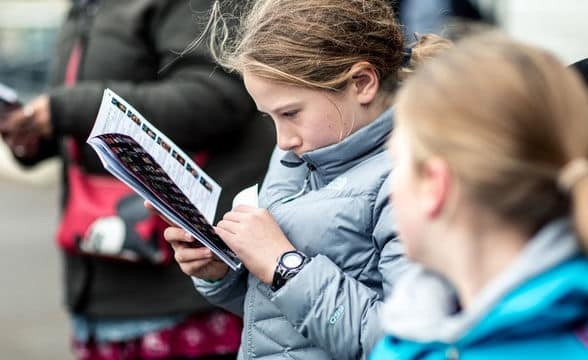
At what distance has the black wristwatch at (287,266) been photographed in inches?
74.7

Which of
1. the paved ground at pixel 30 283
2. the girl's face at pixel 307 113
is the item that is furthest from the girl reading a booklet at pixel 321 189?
the paved ground at pixel 30 283

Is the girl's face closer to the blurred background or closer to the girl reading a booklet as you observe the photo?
the girl reading a booklet

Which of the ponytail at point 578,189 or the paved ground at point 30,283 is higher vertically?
the ponytail at point 578,189

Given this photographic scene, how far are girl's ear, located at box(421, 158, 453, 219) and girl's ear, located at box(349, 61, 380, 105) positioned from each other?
67 cm

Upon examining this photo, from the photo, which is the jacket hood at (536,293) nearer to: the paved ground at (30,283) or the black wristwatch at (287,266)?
the black wristwatch at (287,266)

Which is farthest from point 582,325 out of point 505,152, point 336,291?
point 336,291

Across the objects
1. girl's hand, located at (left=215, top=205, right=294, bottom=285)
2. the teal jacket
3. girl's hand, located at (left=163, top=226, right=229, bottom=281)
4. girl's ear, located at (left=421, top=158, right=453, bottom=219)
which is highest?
girl's ear, located at (left=421, top=158, right=453, bottom=219)

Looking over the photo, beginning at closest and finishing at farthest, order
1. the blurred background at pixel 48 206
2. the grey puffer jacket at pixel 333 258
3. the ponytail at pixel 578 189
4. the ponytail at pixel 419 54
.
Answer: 1. the ponytail at pixel 578 189
2. the grey puffer jacket at pixel 333 258
3. the ponytail at pixel 419 54
4. the blurred background at pixel 48 206

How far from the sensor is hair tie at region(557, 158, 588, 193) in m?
1.26

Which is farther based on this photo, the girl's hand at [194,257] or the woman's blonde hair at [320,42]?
the girl's hand at [194,257]

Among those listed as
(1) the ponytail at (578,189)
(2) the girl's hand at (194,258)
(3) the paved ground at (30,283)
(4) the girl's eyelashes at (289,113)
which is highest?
(1) the ponytail at (578,189)

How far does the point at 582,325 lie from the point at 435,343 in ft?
0.63

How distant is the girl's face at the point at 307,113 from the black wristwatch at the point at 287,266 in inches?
8.3

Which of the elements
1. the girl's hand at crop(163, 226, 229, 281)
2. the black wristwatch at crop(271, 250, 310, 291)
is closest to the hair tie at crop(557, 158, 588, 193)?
the black wristwatch at crop(271, 250, 310, 291)
